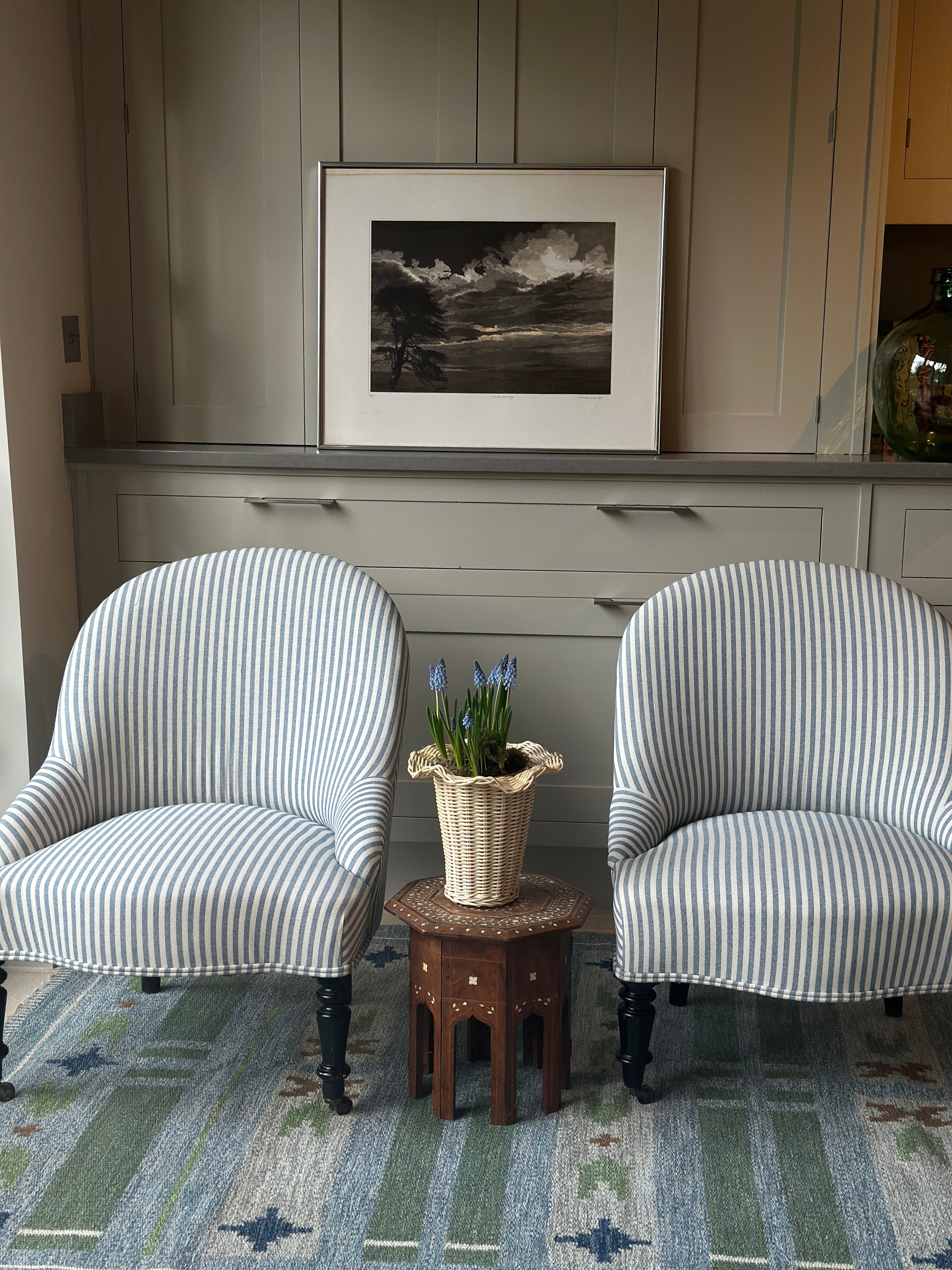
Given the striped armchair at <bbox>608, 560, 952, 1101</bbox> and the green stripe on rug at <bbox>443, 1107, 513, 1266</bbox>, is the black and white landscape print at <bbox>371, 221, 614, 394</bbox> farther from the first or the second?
the green stripe on rug at <bbox>443, 1107, 513, 1266</bbox>

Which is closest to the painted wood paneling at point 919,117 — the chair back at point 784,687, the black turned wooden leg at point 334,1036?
the chair back at point 784,687

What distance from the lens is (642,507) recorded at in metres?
2.42

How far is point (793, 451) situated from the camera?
2678 mm

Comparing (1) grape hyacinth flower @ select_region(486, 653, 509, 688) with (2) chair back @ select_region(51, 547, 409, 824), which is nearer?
(1) grape hyacinth flower @ select_region(486, 653, 509, 688)

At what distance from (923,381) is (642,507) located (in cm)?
68

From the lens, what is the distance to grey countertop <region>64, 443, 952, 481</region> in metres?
2.37

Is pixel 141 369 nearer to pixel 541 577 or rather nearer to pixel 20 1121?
pixel 541 577

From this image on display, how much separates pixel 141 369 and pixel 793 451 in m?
1.61

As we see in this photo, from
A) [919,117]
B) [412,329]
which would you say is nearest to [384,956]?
[412,329]

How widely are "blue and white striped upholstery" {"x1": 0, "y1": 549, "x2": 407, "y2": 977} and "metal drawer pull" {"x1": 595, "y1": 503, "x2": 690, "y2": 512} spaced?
0.60 meters

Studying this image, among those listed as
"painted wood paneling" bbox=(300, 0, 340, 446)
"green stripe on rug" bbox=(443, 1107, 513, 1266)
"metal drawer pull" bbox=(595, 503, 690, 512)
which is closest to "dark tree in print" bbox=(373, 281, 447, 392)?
"painted wood paneling" bbox=(300, 0, 340, 446)

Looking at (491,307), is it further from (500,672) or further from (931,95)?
(931,95)

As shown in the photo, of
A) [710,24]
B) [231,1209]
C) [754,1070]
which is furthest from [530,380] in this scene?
[231,1209]

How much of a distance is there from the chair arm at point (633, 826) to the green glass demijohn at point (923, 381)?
1.11m
